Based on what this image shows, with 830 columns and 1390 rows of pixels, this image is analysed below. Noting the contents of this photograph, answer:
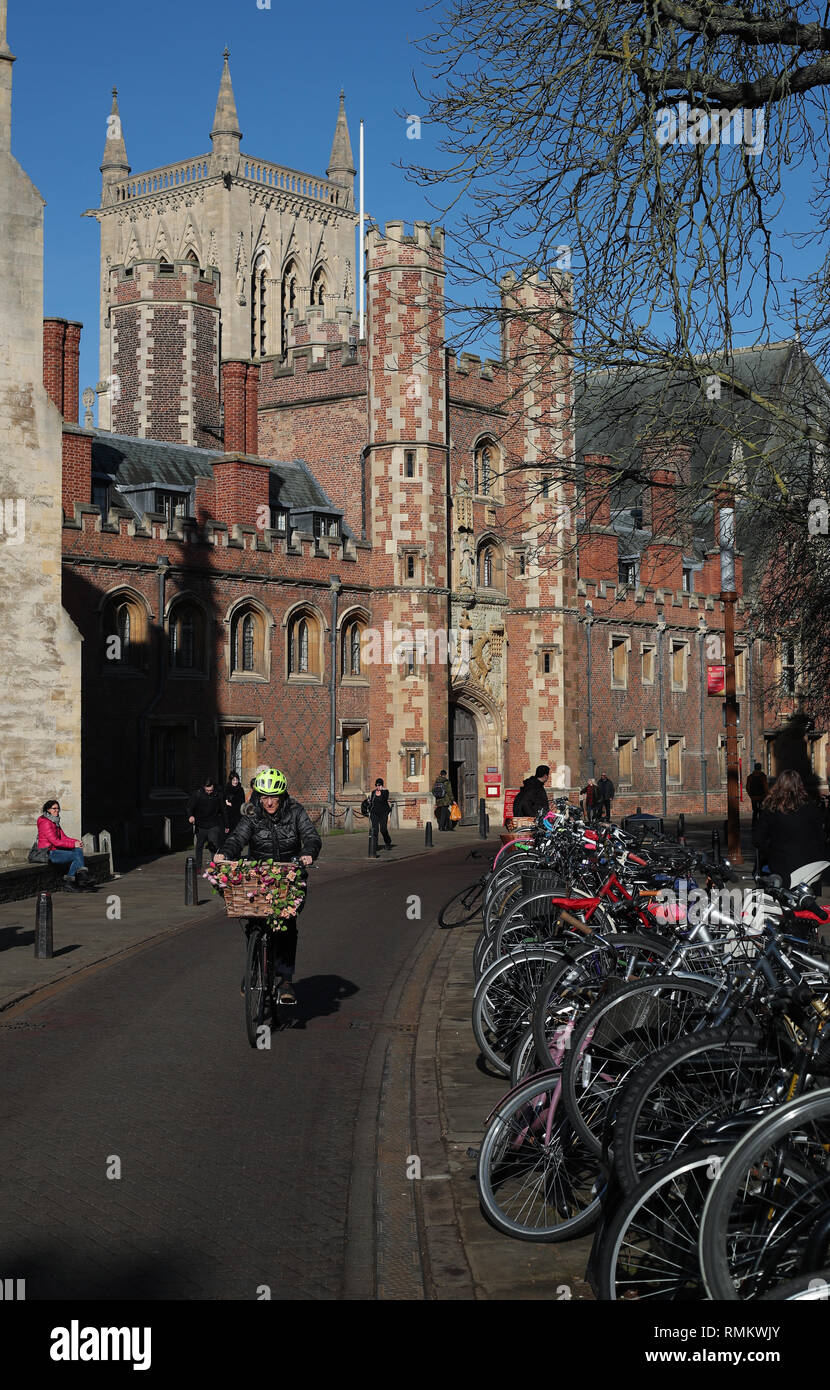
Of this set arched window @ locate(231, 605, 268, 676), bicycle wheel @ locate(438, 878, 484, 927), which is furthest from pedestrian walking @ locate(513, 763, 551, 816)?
arched window @ locate(231, 605, 268, 676)

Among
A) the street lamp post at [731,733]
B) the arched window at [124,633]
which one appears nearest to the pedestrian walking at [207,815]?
the arched window at [124,633]

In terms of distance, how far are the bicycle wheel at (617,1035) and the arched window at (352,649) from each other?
33296mm

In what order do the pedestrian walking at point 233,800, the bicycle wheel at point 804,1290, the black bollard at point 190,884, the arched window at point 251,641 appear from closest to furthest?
the bicycle wheel at point 804,1290, the black bollard at point 190,884, the pedestrian walking at point 233,800, the arched window at point 251,641

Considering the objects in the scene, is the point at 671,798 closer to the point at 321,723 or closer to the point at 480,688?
the point at 480,688

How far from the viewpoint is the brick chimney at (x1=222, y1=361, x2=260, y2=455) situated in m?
39.4

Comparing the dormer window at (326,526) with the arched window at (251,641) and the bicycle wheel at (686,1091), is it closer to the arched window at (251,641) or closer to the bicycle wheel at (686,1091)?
the arched window at (251,641)

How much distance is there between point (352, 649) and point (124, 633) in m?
8.18

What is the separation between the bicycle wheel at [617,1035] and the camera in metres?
5.66

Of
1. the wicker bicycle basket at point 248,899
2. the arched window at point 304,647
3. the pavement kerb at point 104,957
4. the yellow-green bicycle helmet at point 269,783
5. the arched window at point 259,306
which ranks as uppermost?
the arched window at point 259,306

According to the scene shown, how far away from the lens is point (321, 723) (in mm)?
38000

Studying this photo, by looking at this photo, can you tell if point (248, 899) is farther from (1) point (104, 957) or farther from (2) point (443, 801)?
(2) point (443, 801)

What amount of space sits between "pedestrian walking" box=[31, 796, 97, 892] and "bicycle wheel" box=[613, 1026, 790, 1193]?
1756 centimetres

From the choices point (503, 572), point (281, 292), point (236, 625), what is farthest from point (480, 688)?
point (281, 292)

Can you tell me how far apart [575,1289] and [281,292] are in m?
79.9
